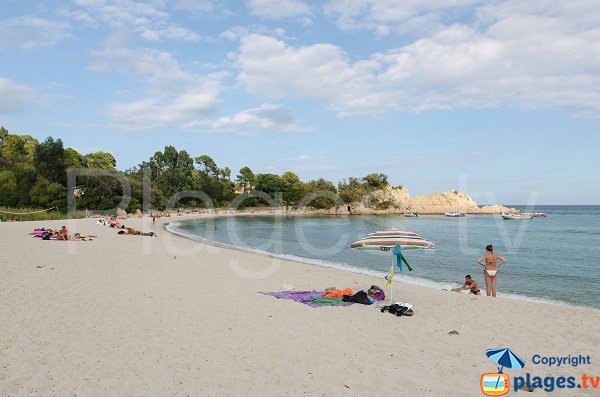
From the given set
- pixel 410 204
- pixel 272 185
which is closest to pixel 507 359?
pixel 272 185

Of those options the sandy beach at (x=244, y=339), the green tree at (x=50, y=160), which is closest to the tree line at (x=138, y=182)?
the green tree at (x=50, y=160)

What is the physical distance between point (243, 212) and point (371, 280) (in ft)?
282

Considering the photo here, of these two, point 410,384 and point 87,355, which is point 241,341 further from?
point 410,384

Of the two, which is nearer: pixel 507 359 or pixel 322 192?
pixel 507 359

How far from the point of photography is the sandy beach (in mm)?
5809

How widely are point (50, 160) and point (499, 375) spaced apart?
62.0m

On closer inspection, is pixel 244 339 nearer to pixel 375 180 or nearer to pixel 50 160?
pixel 50 160

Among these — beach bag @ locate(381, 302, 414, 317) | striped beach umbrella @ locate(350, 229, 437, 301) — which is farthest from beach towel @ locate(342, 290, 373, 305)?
striped beach umbrella @ locate(350, 229, 437, 301)

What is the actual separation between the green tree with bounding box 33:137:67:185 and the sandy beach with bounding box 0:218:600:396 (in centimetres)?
4790

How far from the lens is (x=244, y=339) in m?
7.78

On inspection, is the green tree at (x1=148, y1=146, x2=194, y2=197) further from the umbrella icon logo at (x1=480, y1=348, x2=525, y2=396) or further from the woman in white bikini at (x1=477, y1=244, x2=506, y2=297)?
the umbrella icon logo at (x1=480, y1=348, x2=525, y2=396)

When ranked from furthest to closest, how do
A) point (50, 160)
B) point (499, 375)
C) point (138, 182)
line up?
point (138, 182) < point (50, 160) < point (499, 375)

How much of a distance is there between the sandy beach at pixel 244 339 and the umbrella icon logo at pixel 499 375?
0.59ft

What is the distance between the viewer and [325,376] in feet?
20.2
